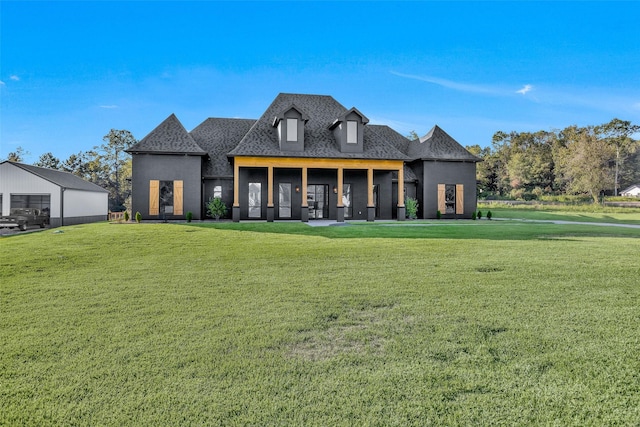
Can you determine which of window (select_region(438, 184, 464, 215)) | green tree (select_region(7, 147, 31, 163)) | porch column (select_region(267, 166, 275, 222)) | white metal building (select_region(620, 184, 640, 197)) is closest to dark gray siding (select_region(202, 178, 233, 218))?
porch column (select_region(267, 166, 275, 222))

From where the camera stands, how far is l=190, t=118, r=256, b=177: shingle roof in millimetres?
20703

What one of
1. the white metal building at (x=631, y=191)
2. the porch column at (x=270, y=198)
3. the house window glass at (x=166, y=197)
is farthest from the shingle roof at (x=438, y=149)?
the white metal building at (x=631, y=191)

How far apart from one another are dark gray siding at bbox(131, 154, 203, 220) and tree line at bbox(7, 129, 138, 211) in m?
25.9

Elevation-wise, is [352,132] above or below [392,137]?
below

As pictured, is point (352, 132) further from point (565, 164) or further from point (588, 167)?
point (565, 164)

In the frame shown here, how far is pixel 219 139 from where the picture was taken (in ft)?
73.4

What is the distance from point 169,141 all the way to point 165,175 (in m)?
1.92

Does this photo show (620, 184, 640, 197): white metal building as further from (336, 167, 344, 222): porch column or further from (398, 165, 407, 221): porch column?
(336, 167, 344, 222): porch column

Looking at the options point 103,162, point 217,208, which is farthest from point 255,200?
point 103,162

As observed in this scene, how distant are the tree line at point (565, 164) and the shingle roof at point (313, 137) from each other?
32.8m

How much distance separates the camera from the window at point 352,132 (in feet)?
65.5

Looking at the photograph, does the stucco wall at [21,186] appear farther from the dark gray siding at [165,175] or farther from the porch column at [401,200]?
the porch column at [401,200]

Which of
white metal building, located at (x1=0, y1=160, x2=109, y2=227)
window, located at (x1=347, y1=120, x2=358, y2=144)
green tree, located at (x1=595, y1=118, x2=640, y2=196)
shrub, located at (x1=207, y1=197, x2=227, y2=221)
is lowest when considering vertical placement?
shrub, located at (x1=207, y1=197, x2=227, y2=221)

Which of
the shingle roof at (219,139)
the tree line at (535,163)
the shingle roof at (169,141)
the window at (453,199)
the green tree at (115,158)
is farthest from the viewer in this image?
the tree line at (535,163)
